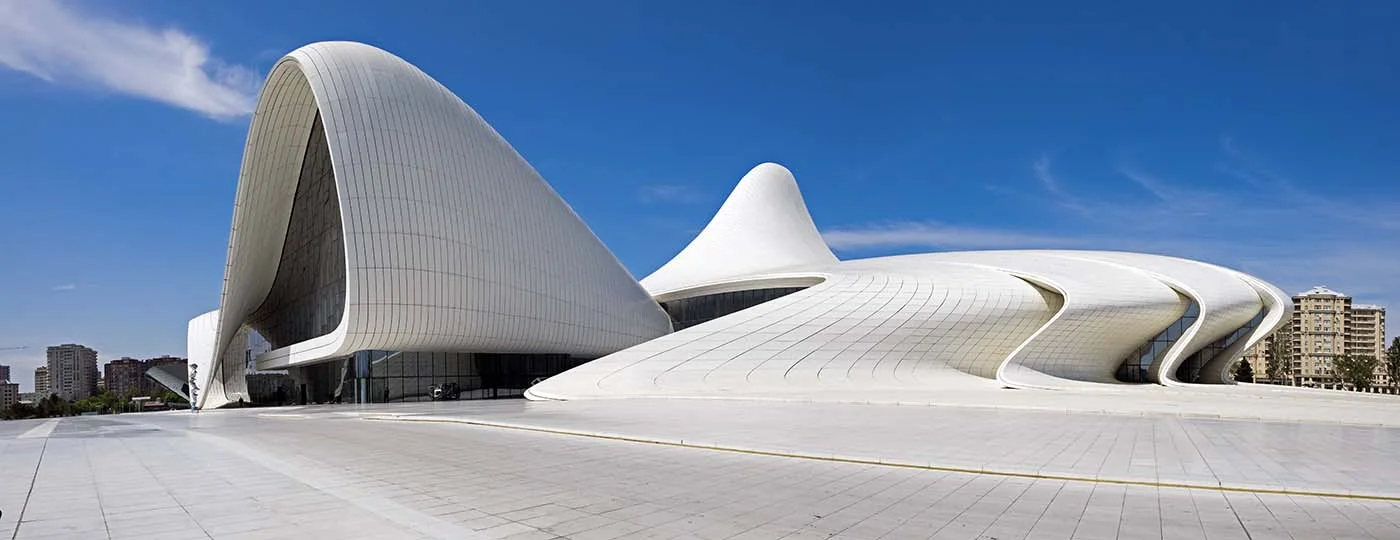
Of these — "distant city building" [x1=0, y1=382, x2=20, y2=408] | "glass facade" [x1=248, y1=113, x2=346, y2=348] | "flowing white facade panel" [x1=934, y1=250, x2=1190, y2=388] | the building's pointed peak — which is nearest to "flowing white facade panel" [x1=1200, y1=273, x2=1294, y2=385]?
"flowing white facade panel" [x1=934, y1=250, x2=1190, y2=388]

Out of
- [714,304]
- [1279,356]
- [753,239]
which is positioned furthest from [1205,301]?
[1279,356]

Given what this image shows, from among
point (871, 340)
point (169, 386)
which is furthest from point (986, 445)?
point (169, 386)

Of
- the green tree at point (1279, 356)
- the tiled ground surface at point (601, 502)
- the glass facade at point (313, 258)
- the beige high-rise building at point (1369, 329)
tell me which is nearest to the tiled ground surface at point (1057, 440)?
the tiled ground surface at point (601, 502)

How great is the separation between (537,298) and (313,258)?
11265mm

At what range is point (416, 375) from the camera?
32.5m

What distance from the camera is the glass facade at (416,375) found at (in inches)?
1206

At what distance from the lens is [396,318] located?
93.5 feet

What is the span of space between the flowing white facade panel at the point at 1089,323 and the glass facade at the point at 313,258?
91.3 feet

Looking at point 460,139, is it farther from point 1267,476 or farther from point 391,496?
point 1267,476

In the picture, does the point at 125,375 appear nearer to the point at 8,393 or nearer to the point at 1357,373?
the point at 8,393

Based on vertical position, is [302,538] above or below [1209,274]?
below

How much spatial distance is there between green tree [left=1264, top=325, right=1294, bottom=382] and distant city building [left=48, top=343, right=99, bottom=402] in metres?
153

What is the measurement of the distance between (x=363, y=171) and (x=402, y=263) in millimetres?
3406

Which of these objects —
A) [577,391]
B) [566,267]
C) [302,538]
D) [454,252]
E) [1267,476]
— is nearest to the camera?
[302,538]
